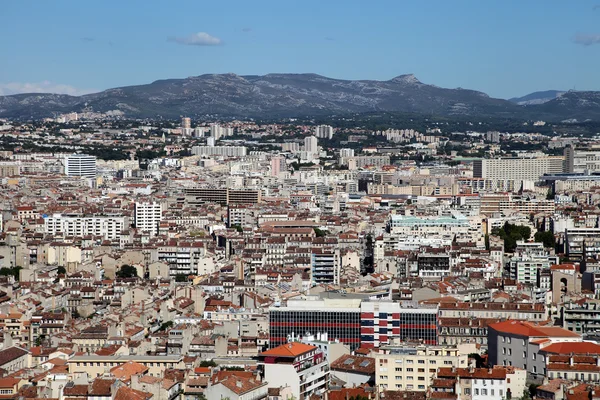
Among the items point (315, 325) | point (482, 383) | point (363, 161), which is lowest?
point (363, 161)

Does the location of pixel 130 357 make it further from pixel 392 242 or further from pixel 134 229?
pixel 134 229

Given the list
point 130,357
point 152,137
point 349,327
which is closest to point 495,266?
point 349,327

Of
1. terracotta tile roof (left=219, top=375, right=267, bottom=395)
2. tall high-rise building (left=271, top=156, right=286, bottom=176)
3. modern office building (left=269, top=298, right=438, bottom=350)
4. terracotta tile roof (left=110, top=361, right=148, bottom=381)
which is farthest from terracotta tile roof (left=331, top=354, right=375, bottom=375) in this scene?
tall high-rise building (left=271, top=156, right=286, bottom=176)

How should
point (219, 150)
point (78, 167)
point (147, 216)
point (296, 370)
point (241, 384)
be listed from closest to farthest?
point (241, 384)
point (296, 370)
point (147, 216)
point (78, 167)
point (219, 150)

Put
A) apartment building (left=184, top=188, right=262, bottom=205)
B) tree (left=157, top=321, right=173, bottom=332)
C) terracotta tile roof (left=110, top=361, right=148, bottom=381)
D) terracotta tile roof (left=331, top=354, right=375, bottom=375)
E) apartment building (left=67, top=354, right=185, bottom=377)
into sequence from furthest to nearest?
1. apartment building (left=184, top=188, right=262, bottom=205)
2. tree (left=157, top=321, right=173, bottom=332)
3. apartment building (left=67, top=354, right=185, bottom=377)
4. terracotta tile roof (left=331, top=354, right=375, bottom=375)
5. terracotta tile roof (left=110, top=361, right=148, bottom=381)

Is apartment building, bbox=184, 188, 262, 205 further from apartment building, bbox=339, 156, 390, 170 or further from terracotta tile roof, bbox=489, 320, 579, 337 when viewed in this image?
terracotta tile roof, bbox=489, 320, 579, 337

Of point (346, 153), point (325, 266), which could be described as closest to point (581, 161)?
point (346, 153)

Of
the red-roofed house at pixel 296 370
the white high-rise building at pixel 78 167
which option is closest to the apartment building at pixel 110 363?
the red-roofed house at pixel 296 370

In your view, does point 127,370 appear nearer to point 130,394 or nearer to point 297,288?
point 130,394
